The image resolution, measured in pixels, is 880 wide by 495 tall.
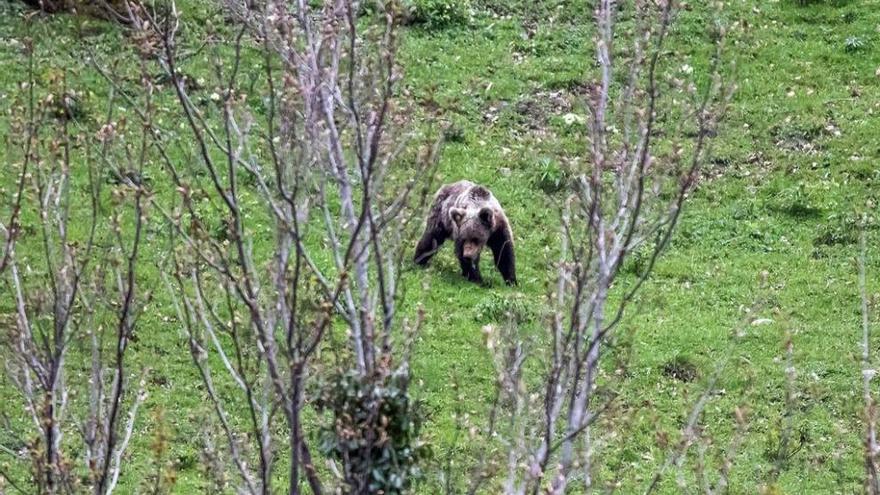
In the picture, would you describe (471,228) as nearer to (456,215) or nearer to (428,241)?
(456,215)

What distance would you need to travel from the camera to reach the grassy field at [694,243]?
12.4m

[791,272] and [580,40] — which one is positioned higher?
[580,40]

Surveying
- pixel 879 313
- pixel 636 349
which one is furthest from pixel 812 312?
pixel 636 349

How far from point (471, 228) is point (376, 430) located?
9743 mm

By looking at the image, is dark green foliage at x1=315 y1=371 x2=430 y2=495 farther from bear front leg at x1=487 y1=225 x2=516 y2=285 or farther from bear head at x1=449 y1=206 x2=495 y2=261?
bear front leg at x1=487 y1=225 x2=516 y2=285

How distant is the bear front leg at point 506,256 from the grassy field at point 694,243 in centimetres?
18

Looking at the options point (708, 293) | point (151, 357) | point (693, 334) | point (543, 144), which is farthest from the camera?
point (543, 144)

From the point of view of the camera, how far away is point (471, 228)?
1520 cm

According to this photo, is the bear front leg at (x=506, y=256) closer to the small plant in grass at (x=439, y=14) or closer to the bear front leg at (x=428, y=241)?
the bear front leg at (x=428, y=241)

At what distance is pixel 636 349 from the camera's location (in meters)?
14.0

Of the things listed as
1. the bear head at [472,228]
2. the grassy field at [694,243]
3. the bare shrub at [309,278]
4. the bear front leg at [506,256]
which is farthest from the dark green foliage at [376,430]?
the bear front leg at [506,256]

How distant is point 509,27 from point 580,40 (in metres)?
1.19

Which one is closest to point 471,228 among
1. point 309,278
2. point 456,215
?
point 456,215

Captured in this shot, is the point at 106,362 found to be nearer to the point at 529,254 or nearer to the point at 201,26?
the point at 529,254
